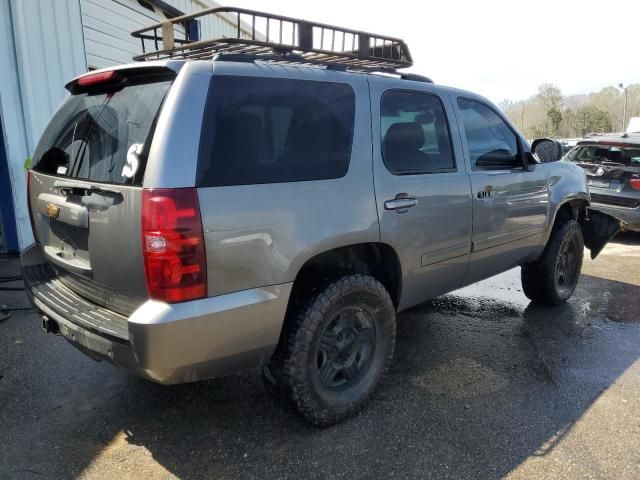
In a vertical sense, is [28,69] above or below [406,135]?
above

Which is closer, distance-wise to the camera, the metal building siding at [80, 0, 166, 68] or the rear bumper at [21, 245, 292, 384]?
the rear bumper at [21, 245, 292, 384]

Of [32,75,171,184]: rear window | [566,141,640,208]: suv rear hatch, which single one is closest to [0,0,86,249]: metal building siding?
[32,75,171,184]: rear window

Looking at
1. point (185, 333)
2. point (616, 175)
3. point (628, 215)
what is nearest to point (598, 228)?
point (628, 215)

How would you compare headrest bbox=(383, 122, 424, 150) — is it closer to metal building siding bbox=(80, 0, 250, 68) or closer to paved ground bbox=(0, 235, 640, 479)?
paved ground bbox=(0, 235, 640, 479)

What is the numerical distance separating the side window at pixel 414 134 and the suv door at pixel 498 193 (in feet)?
0.78

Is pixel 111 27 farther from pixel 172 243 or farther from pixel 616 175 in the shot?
pixel 616 175

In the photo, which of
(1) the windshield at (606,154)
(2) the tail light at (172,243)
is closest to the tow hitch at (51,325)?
(2) the tail light at (172,243)

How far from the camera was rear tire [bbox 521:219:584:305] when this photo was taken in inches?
178

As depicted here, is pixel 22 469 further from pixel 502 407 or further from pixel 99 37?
pixel 99 37

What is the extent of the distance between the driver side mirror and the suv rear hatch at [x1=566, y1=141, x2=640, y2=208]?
392 centimetres

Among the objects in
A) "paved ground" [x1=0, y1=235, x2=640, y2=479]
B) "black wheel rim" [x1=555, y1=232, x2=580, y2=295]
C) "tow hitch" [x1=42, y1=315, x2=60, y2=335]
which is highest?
"tow hitch" [x1=42, y1=315, x2=60, y2=335]

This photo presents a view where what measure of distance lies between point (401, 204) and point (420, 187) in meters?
0.23

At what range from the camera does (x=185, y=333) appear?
208cm

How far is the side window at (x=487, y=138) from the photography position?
3564 millimetres
